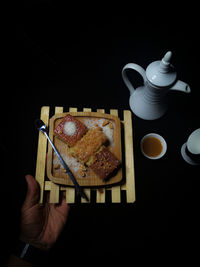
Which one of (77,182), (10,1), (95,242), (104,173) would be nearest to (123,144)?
(104,173)

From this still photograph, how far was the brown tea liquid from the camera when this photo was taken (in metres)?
1.62

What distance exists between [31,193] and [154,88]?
41.4 inches

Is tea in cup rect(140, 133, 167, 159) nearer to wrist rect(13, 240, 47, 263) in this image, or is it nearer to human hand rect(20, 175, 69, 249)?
human hand rect(20, 175, 69, 249)

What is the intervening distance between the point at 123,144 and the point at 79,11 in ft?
4.11

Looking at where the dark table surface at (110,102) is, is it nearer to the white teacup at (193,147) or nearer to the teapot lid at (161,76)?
the white teacup at (193,147)

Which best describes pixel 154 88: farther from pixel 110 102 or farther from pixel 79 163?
pixel 79 163

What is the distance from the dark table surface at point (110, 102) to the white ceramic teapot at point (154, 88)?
0.10 m

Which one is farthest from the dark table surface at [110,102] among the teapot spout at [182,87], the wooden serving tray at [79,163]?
the teapot spout at [182,87]

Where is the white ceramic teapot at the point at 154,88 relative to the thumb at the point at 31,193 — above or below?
above

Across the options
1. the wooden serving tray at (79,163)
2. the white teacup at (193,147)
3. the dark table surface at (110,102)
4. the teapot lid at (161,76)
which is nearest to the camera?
the teapot lid at (161,76)

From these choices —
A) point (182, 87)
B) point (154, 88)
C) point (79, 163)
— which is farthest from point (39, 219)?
point (182, 87)

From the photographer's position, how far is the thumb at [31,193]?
4.64 ft

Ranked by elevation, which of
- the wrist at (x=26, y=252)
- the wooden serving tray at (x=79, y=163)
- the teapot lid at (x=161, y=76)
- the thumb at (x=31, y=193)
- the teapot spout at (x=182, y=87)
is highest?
the teapot lid at (x=161, y=76)

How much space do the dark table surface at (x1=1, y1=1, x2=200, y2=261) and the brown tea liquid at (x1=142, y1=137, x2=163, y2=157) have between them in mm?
84
